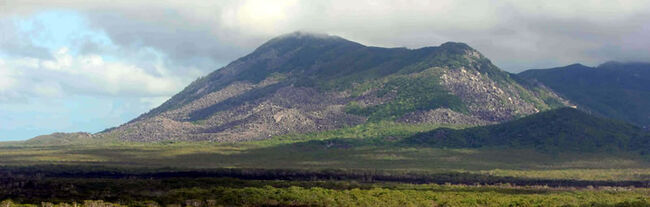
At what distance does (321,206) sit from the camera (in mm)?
159500

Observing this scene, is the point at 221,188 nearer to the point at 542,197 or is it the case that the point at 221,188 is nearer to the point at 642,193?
the point at 542,197

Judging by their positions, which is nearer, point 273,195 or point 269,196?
point 269,196

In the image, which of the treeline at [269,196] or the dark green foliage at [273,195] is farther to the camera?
the dark green foliage at [273,195]

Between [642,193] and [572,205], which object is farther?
[642,193]

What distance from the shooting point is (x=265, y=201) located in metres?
166

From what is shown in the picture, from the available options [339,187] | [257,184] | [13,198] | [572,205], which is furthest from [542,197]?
[13,198]

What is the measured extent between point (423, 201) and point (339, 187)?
35.0 meters

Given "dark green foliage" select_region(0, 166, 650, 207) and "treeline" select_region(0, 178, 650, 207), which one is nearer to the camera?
"treeline" select_region(0, 178, 650, 207)

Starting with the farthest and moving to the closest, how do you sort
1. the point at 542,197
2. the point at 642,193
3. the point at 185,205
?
the point at 642,193 < the point at 542,197 < the point at 185,205

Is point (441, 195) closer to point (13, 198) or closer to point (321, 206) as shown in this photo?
point (321, 206)

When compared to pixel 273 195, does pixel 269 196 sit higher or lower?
lower

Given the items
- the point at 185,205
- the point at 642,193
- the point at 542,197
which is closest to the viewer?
the point at 185,205

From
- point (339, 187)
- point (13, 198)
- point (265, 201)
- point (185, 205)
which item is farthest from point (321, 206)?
point (13, 198)

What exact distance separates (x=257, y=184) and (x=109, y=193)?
36.8 metres
